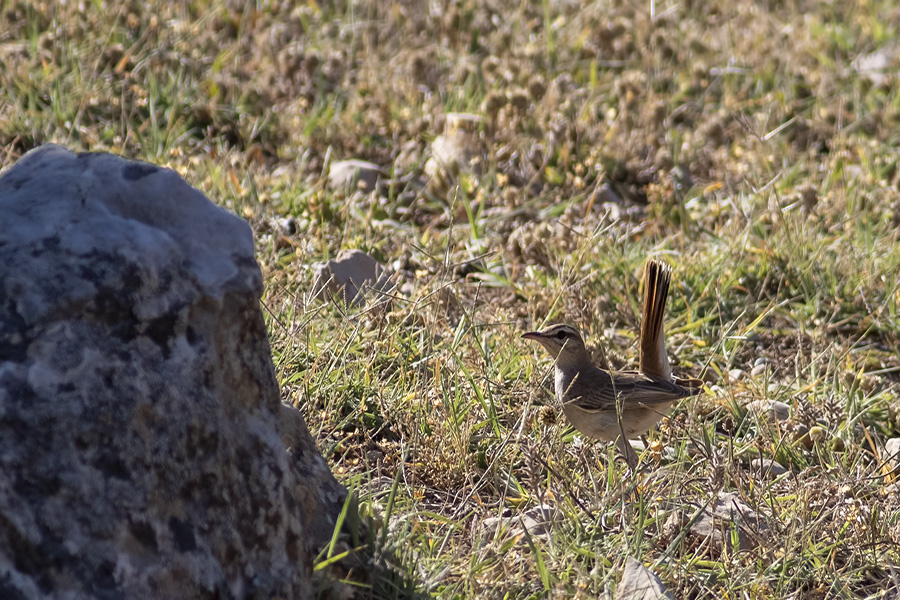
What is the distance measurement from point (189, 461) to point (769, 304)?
13.6ft

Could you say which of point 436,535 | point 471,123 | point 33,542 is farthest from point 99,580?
point 471,123

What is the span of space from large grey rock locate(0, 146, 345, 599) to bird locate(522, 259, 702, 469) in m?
1.94

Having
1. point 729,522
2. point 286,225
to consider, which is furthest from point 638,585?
point 286,225

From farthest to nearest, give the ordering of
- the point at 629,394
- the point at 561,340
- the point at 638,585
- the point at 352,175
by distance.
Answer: the point at 352,175, the point at 561,340, the point at 629,394, the point at 638,585

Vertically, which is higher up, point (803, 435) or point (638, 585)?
point (638, 585)

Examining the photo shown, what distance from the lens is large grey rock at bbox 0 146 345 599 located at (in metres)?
2.28

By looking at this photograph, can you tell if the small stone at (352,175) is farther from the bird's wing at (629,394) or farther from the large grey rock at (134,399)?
the large grey rock at (134,399)

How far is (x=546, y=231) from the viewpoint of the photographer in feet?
20.0

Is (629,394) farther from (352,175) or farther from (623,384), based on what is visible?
(352,175)

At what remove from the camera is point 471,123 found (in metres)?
7.11

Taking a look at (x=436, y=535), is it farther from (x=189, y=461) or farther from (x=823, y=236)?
(x=823, y=236)

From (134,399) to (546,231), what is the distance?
13.1 ft

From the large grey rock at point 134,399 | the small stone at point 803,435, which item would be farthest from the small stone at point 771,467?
the large grey rock at point 134,399

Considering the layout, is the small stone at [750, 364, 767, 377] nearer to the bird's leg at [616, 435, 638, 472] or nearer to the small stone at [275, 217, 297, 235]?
the bird's leg at [616, 435, 638, 472]
